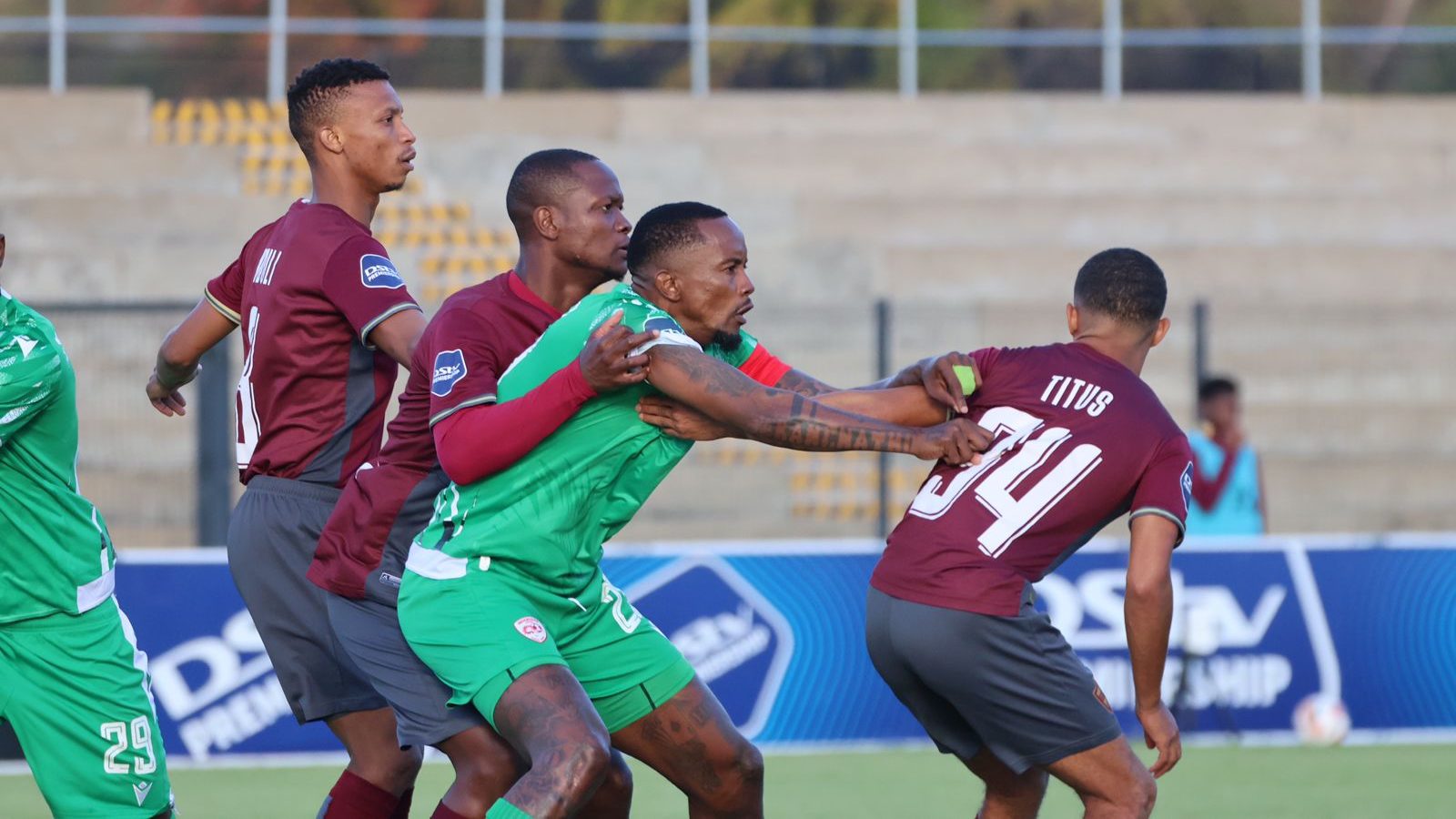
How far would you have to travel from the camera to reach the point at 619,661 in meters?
5.17

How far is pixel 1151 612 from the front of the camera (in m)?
5.04

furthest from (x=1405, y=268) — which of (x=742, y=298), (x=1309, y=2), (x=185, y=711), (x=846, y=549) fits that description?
(x=742, y=298)

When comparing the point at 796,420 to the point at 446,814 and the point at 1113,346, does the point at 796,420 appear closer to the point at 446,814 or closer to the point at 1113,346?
the point at 1113,346

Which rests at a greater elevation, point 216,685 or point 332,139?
point 332,139

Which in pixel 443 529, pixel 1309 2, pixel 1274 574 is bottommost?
pixel 1274 574

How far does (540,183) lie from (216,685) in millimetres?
5442

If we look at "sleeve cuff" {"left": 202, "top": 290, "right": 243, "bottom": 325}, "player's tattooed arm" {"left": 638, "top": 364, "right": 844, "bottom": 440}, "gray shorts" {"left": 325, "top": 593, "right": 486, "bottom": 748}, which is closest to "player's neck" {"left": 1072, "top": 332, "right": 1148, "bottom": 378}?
"player's tattooed arm" {"left": 638, "top": 364, "right": 844, "bottom": 440}

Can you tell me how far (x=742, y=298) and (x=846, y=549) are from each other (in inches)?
223

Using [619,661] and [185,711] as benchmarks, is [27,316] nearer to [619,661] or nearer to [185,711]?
[619,661]

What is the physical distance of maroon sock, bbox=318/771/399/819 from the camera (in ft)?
17.8

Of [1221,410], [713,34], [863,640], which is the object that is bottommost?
[863,640]

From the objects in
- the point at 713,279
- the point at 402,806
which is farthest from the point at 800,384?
the point at 402,806

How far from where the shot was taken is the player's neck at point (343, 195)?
5625mm

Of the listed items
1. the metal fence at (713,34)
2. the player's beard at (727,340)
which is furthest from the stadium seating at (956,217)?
the player's beard at (727,340)
